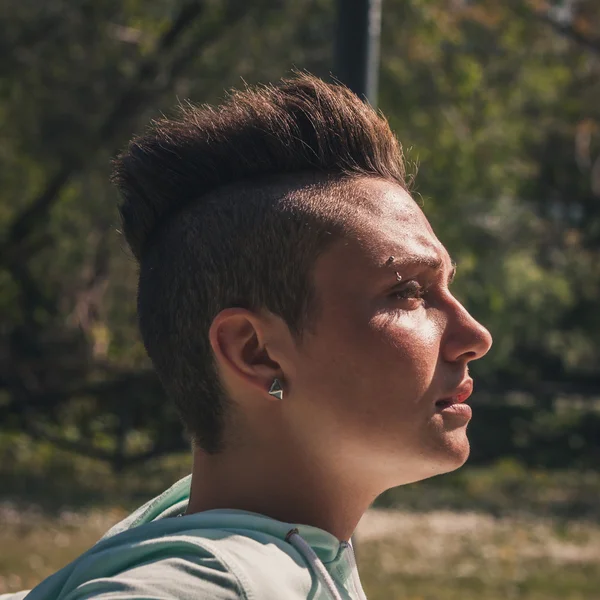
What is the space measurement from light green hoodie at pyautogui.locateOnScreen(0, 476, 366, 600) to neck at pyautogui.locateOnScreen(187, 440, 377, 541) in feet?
0.21

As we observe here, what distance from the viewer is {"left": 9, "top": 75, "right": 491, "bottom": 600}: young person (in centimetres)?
172

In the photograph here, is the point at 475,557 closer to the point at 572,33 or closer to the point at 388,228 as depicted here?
the point at 388,228

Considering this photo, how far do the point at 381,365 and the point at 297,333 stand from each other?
5.5 inches

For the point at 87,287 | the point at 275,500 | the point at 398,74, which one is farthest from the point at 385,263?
the point at 87,287

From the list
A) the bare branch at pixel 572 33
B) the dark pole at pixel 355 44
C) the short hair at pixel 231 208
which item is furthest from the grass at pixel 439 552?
the bare branch at pixel 572 33

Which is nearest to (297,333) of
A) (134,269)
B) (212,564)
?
(212,564)

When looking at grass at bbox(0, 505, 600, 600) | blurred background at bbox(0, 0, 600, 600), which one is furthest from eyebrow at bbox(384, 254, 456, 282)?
blurred background at bbox(0, 0, 600, 600)

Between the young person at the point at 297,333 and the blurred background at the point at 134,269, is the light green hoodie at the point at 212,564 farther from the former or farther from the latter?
the blurred background at the point at 134,269

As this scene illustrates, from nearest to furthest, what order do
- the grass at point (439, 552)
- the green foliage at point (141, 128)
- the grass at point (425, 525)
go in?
the grass at point (439, 552)
the grass at point (425, 525)
the green foliage at point (141, 128)

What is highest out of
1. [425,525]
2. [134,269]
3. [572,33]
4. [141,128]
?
[572,33]

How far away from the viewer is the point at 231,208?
1.83 meters

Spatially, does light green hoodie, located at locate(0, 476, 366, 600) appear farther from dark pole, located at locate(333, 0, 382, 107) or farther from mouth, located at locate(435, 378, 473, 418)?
dark pole, located at locate(333, 0, 382, 107)

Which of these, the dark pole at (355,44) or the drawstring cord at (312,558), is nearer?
the drawstring cord at (312,558)

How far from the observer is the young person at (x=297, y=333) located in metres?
1.72
